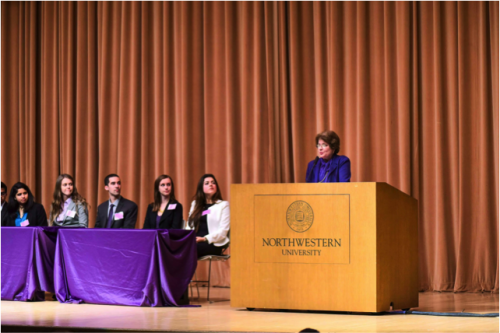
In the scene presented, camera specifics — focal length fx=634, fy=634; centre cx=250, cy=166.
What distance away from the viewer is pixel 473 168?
18.5ft

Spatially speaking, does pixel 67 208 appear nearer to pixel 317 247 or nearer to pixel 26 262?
pixel 26 262

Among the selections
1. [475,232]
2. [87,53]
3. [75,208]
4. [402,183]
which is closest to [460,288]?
[475,232]

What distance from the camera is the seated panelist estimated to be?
5266mm

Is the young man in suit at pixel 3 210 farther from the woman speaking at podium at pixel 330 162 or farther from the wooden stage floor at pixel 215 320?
the woman speaking at podium at pixel 330 162

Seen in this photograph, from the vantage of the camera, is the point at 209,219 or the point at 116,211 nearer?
the point at 209,219

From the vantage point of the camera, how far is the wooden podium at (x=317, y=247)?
3.50 meters

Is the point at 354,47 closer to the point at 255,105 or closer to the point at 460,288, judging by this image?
the point at 255,105

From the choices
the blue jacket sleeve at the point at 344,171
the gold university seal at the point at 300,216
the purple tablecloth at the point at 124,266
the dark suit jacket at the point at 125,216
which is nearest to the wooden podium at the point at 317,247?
the gold university seal at the point at 300,216

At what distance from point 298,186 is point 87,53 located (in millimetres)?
4525

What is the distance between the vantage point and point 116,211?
5562mm

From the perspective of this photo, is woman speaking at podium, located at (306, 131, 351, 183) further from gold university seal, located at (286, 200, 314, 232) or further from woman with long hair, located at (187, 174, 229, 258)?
woman with long hair, located at (187, 174, 229, 258)

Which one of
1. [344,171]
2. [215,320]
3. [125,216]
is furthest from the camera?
[125,216]

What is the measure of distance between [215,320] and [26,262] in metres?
2.07

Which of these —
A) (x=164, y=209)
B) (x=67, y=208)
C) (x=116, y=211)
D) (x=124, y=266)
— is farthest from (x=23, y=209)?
(x=124, y=266)
